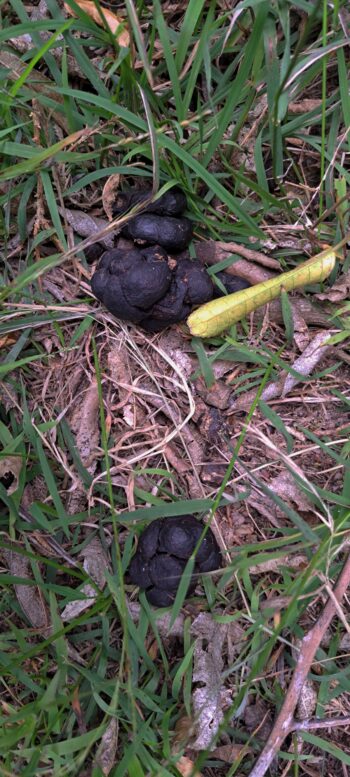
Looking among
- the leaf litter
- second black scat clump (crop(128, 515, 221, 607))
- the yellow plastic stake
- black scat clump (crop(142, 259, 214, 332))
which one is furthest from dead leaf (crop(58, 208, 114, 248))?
second black scat clump (crop(128, 515, 221, 607))

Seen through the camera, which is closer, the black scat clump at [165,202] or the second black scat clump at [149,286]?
the second black scat clump at [149,286]

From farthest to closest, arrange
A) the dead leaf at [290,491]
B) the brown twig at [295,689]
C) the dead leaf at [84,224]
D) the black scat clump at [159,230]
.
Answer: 1. the dead leaf at [84,224]
2. the dead leaf at [290,491]
3. the black scat clump at [159,230]
4. the brown twig at [295,689]

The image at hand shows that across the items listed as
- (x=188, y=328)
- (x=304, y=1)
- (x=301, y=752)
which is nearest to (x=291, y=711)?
(x=301, y=752)

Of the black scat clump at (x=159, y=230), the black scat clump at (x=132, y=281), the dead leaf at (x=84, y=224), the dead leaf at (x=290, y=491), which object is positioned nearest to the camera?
the black scat clump at (x=132, y=281)

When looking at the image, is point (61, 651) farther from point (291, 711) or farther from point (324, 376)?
point (324, 376)

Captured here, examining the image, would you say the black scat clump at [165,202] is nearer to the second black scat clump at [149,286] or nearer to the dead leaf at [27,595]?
the second black scat clump at [149,286]

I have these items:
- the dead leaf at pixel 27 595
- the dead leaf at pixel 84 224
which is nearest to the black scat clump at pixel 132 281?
the dead leaf at pixel 84 224

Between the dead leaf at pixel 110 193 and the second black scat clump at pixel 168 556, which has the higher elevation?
the dead leaf at pixel 110 193
